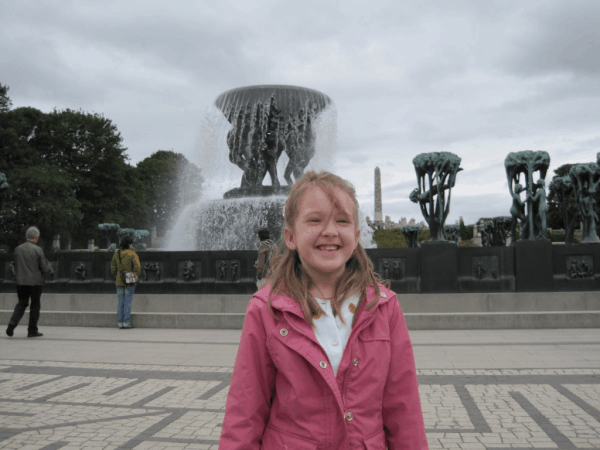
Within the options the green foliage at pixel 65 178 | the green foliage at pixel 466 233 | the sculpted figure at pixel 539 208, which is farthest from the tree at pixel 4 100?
the green foliage at pixel 466 233

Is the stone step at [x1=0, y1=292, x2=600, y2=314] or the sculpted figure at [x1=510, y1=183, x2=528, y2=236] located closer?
the stone step at [x1=0, y1=292, x2=600, y2=314]

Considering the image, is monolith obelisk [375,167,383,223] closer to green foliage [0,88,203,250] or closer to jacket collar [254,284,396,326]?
green foliage [0,88,203,250]

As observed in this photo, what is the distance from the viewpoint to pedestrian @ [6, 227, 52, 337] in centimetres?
1004

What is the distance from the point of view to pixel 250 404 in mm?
1966

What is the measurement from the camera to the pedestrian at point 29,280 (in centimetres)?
1004

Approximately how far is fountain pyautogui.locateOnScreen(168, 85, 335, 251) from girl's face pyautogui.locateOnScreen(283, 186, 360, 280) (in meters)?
15.4

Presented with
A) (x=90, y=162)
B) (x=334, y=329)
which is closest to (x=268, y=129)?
(x=334, y=329)

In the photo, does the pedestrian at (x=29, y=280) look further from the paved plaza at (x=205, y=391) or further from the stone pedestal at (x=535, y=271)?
the stone pedestal at (x=535, y=271)

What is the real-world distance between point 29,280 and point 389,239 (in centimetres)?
5879

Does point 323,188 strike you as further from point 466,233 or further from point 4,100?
point 466,233

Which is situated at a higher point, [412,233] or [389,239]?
[389,239]

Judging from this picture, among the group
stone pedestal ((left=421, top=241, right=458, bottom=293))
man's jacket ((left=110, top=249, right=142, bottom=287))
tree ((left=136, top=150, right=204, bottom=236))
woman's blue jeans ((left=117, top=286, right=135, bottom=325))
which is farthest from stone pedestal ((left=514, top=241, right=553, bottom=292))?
tree ((left=136, top=150, right=204, bottom=236))

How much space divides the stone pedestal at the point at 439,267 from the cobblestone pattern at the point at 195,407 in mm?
5964

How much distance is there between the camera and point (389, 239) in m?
66.9
